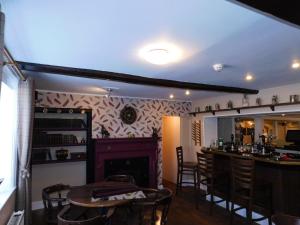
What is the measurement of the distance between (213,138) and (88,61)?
441 cm

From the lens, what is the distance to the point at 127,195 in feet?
9.77

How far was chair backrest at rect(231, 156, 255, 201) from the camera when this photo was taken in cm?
337

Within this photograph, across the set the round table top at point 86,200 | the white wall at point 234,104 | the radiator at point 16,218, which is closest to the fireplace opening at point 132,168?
the white wall at point 234,104

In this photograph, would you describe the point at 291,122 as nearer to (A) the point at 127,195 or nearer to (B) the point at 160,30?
(A) the point at 127,195

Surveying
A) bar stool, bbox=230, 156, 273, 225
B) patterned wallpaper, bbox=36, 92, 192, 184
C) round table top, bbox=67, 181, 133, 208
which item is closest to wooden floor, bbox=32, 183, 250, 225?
bar stool, bbox=230, 156, 273, 225

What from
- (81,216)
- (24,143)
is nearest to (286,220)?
(81,216)

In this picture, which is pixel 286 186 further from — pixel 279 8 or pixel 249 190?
pixel 279 8

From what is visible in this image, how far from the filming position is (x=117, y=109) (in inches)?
215

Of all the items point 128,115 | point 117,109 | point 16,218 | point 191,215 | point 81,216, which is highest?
point 117,109

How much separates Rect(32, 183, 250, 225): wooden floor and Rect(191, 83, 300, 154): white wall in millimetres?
1787

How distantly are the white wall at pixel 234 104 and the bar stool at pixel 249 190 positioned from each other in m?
1.32

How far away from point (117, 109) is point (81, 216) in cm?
271

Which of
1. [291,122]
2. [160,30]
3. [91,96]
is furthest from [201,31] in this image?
[291,122]

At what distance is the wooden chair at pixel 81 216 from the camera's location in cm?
212
